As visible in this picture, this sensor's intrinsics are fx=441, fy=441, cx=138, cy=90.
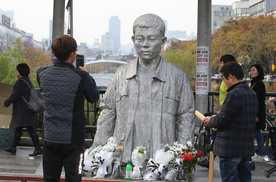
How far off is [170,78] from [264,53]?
28647 mm

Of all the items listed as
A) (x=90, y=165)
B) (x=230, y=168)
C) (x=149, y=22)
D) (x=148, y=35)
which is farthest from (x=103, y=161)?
(x=149, y=22)

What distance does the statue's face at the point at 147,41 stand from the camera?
4.83 meters

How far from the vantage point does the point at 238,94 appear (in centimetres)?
432

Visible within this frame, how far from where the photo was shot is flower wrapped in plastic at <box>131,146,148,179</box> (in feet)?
15.4

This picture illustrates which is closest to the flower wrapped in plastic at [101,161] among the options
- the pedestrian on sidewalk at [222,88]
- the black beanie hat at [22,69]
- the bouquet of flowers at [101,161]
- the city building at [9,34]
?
the bouquet of flowers at [101,161]

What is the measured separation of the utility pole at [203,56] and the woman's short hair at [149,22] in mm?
4073

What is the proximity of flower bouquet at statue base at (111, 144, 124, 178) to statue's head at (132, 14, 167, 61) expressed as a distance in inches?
41.1

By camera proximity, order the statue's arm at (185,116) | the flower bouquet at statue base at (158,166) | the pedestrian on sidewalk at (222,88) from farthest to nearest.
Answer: the pedestrian on sidewalk at (222,88)
the statue's arm at (185,116)
the flower bouquet at statue base at (158,166)

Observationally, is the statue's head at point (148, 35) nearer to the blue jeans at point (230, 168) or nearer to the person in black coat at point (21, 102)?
the blue jeans at point (230, 168)

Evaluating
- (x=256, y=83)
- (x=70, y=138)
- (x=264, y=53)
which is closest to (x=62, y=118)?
(x=70, y=138)

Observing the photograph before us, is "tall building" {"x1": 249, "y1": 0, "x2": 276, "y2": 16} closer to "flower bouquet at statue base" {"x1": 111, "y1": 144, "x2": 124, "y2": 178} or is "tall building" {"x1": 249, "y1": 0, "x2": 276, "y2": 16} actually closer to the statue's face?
the statue's face

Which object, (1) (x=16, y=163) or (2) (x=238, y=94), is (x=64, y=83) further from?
(1) (x=16, y=163)

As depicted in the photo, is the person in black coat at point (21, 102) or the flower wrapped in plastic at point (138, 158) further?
the person in black coat at point (21, 102)

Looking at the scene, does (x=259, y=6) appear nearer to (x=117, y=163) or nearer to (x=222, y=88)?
(x=222, y=88)
